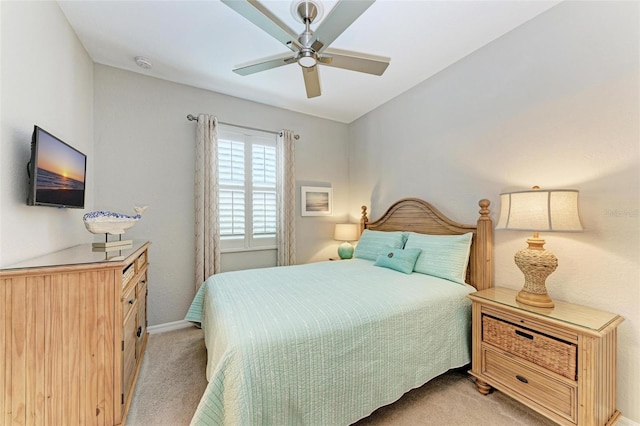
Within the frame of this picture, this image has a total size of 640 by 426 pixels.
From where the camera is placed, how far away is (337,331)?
1.37 meters

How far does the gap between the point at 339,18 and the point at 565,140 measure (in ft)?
5.88

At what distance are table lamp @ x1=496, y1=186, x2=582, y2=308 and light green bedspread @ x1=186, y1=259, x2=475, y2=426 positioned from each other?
0.46 metres

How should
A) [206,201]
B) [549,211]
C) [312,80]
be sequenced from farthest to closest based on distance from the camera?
[206,201]
[312,80]
[549,211]

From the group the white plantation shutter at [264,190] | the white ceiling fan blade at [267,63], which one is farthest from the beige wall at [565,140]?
the white plantation shutter at [264,190]

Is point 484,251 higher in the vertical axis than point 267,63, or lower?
lower

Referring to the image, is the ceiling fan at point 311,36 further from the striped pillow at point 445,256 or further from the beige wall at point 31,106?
the striped pillow at point 445,256

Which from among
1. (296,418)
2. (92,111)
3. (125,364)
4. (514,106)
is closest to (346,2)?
(514,106)

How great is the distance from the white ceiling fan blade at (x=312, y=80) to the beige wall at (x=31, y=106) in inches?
64.2

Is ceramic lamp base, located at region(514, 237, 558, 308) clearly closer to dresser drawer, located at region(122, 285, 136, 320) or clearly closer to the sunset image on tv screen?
dresser drawer, located at region(122, 285, 136, 320)

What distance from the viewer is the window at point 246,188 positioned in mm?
3221

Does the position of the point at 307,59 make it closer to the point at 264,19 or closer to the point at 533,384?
the point at 264,19

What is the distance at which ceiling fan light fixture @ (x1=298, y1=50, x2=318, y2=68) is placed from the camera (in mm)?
1650

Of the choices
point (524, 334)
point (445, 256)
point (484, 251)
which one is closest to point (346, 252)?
point (445, 256)

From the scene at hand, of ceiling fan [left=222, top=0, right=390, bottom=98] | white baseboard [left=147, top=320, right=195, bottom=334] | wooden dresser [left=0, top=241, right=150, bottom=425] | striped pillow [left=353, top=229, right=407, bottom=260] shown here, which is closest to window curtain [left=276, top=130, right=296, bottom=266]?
striped pillow [left=353, top=229, right=407, bottom=260]
